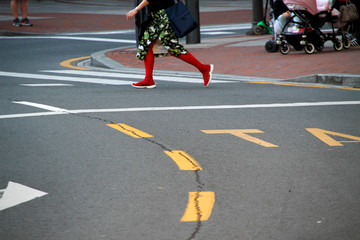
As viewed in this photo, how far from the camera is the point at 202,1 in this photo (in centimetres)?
4219

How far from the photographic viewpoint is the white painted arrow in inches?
172

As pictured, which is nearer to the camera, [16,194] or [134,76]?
[16,194]

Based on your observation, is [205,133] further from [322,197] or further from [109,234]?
[109,234]

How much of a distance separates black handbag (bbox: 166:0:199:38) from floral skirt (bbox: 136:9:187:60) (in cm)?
8

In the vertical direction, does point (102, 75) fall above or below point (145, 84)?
below

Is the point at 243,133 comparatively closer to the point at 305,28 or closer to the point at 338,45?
the point at 305,28

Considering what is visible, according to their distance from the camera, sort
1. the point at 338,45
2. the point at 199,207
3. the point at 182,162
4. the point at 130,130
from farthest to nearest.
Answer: the point at 338,45 → the point at 130,130 → the point at 182,162 → the point at 199,207

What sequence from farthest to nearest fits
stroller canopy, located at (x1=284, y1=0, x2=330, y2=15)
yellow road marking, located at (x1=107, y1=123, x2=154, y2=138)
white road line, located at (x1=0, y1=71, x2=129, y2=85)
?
1. stroller canopy, located at (x1=284, y1=0, x2=330, y2=15)
2. white road line, located at (x1=0, y1=71, x2=129, y2=85)
3. yellow road marking, located at (x1=107, y1=123, x2=154, y2=138)

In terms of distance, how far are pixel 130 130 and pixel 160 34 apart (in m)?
3.22

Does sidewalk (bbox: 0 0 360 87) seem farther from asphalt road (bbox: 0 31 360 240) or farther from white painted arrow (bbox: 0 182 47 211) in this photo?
white painted arrow (bbox: 0 182 47 211)

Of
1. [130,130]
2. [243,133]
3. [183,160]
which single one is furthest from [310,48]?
[183,160]

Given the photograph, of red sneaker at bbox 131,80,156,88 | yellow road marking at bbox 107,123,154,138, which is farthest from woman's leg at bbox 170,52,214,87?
yellow road marking at bbox 107,123,154,138

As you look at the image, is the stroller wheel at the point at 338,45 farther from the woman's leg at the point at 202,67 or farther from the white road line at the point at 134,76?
the woman's leg at the point at 202,67

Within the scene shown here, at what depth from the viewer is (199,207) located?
4230 millimetres
